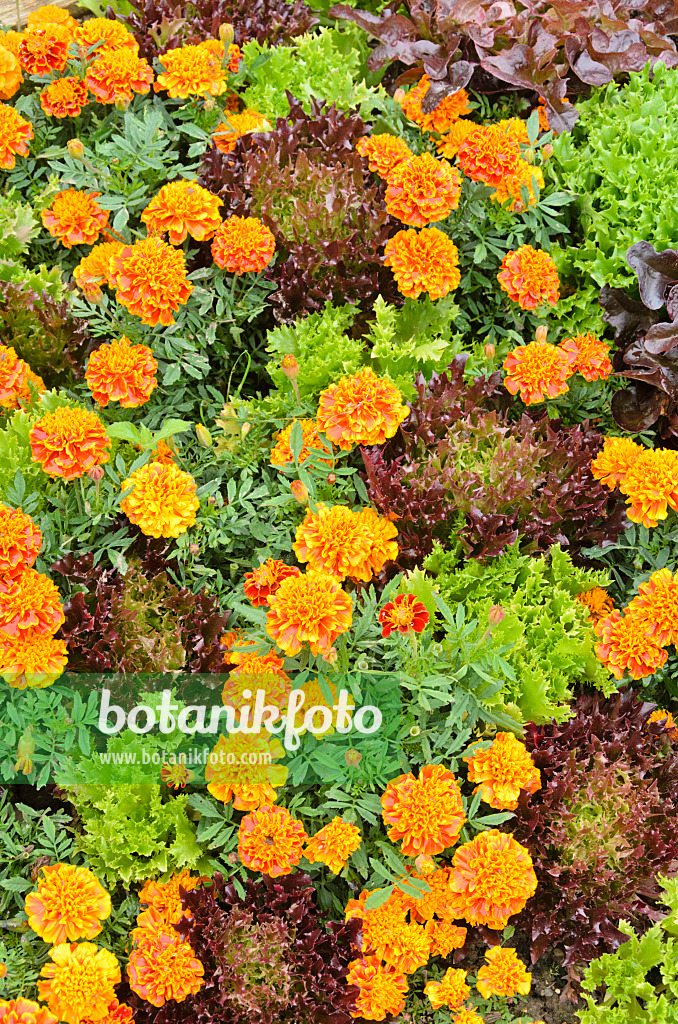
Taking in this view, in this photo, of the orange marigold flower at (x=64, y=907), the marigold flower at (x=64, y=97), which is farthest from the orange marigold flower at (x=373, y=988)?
the marigold flower at (x=64, y=97)

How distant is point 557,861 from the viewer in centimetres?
213

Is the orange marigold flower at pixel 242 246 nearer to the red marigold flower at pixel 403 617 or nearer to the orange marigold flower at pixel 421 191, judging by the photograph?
the orange marigold flower at pixel 421 191

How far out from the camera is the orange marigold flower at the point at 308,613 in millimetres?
1810

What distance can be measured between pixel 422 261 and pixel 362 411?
0.64m

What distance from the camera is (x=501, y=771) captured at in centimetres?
200

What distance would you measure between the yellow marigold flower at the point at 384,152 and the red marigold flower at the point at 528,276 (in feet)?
1.53

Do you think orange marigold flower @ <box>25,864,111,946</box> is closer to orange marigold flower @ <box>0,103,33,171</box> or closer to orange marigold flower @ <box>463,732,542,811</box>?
orange marigold flower @ <box>463,732,542,811</box>

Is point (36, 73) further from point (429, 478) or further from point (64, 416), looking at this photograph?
point (429, 478)

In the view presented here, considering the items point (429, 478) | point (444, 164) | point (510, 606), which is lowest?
point (510, 606)

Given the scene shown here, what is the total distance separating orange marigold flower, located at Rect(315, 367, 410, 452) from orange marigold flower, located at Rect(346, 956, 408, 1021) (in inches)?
49.6

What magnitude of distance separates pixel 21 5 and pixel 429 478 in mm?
2506

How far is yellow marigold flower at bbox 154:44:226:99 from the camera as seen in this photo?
8.54 feet

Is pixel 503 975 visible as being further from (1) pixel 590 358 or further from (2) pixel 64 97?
(2) pixel 64 97

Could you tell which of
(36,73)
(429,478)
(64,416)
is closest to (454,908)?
(429,478)
